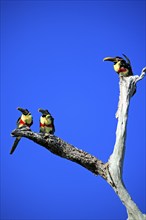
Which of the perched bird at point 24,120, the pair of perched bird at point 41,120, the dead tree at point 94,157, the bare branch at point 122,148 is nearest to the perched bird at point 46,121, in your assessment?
the pair of perched bird at point 41,120

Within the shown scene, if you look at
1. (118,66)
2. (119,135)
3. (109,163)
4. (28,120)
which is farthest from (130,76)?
(28,120)

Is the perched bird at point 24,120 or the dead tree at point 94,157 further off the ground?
the perched bird at point 24,120

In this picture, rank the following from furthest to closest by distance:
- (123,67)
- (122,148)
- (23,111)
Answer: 1. (23,111)
2. (123,67)
3. (122,148)

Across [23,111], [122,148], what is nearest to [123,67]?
[122,148]

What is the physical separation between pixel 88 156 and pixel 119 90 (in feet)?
4.45

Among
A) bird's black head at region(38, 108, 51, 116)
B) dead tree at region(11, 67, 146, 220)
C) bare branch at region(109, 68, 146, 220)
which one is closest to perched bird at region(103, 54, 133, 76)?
bare branch at region(109, 68, 146, 220)

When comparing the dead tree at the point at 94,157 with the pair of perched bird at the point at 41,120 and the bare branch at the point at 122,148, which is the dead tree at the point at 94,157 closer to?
the bare branch at the point at 122,148

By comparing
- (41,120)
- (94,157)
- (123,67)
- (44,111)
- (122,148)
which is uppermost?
(123,67)

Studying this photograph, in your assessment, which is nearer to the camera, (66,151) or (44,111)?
(66,151)

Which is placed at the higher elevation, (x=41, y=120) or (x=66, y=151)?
(x=41, y=120)

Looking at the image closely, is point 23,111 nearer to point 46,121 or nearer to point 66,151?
point 46,121

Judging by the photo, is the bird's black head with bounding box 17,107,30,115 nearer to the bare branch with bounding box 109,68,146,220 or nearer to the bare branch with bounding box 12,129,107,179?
the bare branch with bounding box 12,129,107,179

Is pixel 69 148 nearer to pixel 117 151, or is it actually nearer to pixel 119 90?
pixel 117 151

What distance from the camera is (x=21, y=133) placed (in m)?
5.31
